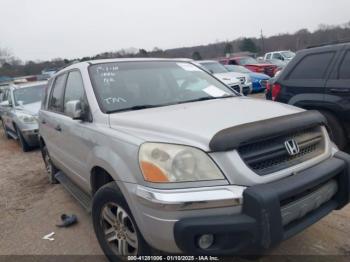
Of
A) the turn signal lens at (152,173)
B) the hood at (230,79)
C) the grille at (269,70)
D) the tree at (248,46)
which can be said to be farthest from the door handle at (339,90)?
the tree at (248,46)

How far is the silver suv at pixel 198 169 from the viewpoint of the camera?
2215mm

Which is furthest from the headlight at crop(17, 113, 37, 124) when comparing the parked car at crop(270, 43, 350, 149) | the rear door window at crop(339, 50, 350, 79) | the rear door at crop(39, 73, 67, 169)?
the rear door window at crop(339, 50, 350, 79)

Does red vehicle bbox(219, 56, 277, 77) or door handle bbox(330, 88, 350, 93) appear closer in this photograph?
door handle bbox(330, 88, 350, 93)

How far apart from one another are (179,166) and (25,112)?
7416 millimetres

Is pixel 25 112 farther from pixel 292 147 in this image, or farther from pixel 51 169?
pixel 292 147

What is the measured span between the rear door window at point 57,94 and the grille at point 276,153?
280cm

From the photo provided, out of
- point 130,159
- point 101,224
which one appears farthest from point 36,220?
point 130,159

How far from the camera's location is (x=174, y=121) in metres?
2.69

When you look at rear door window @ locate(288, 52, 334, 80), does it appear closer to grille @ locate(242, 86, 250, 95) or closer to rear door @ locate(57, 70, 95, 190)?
rear door @ locate(57, 70, 95, 190)

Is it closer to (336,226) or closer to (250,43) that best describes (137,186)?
(336,226)

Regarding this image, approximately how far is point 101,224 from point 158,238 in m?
0.91

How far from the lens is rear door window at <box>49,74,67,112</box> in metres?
4.47

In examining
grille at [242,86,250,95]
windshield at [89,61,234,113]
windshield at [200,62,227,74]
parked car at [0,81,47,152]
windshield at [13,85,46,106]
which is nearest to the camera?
windshield at [89,61,234,113]

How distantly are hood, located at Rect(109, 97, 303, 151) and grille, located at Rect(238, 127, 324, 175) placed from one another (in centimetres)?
22
